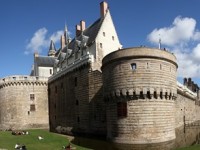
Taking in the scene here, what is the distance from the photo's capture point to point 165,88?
2909cm

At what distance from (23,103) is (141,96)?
103 ft

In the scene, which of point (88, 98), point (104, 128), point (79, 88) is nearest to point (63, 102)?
point (79, 88)

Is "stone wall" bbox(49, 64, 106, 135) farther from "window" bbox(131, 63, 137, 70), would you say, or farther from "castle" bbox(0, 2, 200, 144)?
"window" bbox(131, 63, 137, 70)

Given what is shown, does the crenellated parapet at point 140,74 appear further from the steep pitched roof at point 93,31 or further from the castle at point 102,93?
the steep pitched roof at point 93,31

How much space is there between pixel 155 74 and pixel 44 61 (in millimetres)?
37958

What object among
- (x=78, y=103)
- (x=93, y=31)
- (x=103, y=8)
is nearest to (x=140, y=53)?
(x=78, y=103)

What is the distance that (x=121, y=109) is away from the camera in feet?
95.1

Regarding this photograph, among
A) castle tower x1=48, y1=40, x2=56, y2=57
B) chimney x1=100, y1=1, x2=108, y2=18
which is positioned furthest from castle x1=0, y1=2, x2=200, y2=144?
castle tower x1=48, y1=40, x2=56, y2=57

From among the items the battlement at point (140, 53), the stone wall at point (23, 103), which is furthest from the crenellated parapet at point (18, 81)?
the battlement at point (140, 53)

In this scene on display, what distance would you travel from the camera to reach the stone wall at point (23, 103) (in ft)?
173

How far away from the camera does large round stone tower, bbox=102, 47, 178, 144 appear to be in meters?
27.7

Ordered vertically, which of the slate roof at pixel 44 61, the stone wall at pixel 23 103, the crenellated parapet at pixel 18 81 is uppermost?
the slate roof at pixel 44 61

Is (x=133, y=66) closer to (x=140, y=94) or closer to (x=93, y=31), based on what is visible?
(x=140, y=94)

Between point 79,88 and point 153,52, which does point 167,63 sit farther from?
point 79,88
